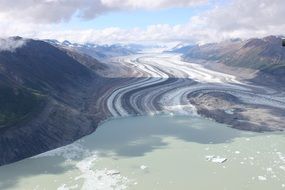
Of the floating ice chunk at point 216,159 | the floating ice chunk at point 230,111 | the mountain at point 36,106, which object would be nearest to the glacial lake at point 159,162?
the floating ice chunk at point 216,159

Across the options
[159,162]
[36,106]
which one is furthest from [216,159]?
[36,106]

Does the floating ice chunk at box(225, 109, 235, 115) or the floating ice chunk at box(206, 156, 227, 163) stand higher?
the floating ice chunk at box(225, 109, 235, 115)

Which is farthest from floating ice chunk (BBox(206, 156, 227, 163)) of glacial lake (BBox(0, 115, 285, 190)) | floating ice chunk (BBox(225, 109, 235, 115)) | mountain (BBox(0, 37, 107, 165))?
floating ice chunk (BBox(225, 109, 235, 115))

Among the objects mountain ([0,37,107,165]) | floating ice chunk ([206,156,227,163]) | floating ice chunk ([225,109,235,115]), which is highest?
mountain ([0,37,107,165])

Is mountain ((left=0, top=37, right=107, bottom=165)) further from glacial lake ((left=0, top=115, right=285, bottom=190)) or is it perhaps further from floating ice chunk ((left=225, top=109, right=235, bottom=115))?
floating ice chunk ((left=225, top=109, right=235, bottom=115))

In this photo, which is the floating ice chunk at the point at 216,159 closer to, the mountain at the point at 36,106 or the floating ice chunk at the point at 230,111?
the mountain at the point at 36,106

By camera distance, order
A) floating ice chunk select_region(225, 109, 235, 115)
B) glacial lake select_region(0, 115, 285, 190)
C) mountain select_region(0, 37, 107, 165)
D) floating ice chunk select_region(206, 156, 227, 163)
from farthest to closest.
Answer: floating ice chunk select_region(225, 109, 235, 115) → mountain select_region(0, 37, 107, 165) → floating ice chunk select_region(206, 156, 227, 163) → glacial lake select_region(0, 115, 285, 190)
